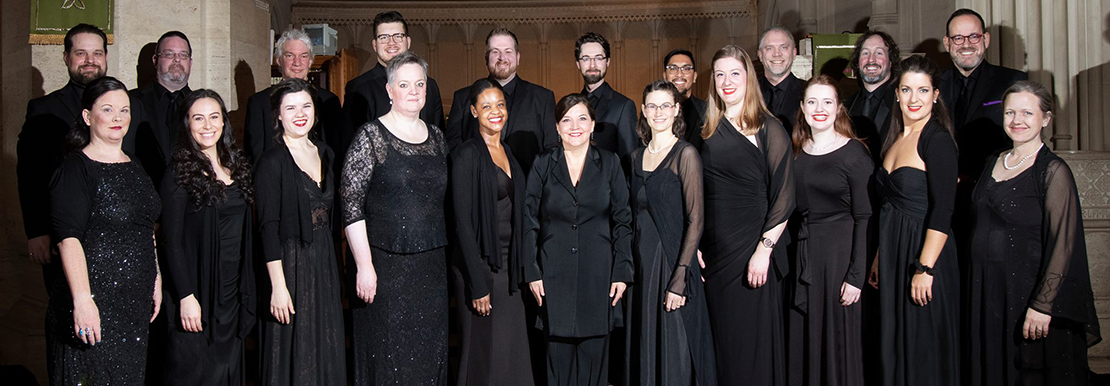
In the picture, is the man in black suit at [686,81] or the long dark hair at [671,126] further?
the man in black suit at [686,81]

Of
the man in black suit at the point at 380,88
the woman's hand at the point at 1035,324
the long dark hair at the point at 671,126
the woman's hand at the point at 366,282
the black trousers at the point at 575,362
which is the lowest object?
the black trousers at the point at 575,362

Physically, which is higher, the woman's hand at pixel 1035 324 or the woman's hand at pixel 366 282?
the woman's hand at pixel 366 282

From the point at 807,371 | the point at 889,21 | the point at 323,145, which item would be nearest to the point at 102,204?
the point at 323,145

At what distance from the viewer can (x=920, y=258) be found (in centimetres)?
328

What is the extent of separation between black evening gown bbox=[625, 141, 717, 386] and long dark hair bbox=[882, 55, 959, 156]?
0.87 metres

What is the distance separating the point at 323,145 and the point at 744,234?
68.5 inches

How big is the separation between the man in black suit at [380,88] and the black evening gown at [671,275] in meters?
1.30

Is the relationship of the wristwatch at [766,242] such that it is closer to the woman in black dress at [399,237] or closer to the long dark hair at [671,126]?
the long dark hair at [671,126]

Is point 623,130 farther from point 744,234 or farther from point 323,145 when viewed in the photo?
point 323,145

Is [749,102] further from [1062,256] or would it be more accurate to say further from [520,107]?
[1062,256]

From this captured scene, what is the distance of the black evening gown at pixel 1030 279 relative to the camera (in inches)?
125

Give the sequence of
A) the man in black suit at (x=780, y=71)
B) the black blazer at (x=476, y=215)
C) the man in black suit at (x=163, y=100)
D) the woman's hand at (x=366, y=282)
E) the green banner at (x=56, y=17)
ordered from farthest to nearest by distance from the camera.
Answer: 1. the green banner at (x=56, y=17)
2. the man in black suit at (x=780, y=71)
3. the man in black suit at (x=163, y=100)
4. the black blazer at (x=476, y=215)
5. the woman's hand at (x=366, y=282)

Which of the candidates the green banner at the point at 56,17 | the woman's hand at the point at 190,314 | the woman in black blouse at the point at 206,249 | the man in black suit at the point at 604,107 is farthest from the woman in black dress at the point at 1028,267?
the green banner at the point at 56,17

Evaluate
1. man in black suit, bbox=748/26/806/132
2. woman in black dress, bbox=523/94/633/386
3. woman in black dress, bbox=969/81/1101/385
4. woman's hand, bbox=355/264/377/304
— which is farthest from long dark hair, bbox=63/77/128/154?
woman in black dress, bbox=969/81/1101/385
